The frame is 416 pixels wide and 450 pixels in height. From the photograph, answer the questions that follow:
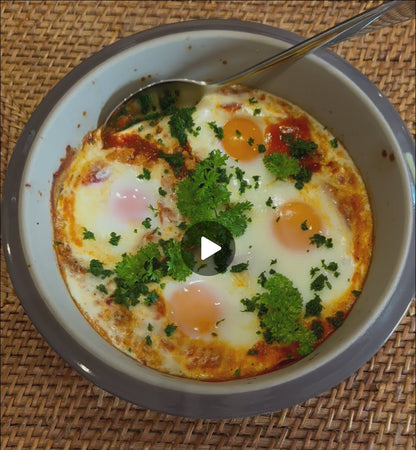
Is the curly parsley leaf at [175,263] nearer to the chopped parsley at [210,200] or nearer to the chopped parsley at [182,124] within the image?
the chopped parsley at [210,200]

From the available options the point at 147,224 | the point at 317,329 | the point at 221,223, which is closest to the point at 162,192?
the point at 147,224

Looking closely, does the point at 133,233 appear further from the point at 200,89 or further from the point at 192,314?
the point at 200,89

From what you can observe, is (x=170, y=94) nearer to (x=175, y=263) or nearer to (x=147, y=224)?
(x=147, y=224)

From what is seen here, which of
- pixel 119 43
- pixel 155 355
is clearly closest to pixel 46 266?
pixel 155 355

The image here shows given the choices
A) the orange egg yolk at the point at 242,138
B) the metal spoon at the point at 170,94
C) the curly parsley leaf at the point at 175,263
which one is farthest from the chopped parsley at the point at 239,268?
the metal spoon at the point at 170,94

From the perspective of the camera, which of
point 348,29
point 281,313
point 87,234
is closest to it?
point 348,29

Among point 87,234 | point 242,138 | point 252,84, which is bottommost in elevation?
point 87,234
